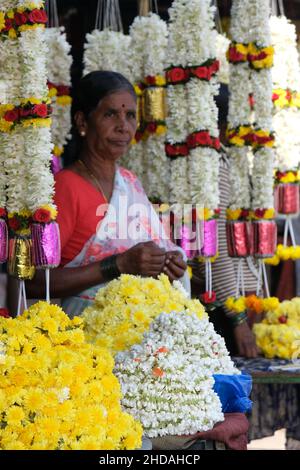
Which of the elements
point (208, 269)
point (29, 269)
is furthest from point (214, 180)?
point (29, 269)

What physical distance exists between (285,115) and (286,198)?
41 cm

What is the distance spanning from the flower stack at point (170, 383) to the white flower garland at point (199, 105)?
125cm

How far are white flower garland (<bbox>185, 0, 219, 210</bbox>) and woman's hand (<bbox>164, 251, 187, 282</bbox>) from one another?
1.34ft

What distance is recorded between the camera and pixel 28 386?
233 centimetres

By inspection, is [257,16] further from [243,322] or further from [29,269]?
[29,269]

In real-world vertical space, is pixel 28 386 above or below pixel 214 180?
below

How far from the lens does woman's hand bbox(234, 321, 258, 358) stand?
14.4ft

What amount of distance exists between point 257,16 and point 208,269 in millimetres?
1176

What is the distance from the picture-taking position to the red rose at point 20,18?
10.5 ft

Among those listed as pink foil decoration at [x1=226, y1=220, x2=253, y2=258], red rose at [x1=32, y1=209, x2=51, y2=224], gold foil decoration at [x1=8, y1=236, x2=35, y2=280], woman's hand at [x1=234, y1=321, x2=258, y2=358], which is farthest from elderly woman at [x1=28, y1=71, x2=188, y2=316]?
woman's hand at [x1=234, y1=321, x2=258, y2=358]

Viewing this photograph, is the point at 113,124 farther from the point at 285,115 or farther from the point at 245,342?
the point at 245,342

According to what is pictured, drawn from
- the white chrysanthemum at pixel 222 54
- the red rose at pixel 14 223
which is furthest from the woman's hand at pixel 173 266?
the white chrysanthemum at pixel 222 54

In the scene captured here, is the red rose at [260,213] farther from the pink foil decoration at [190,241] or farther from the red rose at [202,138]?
the red rose at [202,138]

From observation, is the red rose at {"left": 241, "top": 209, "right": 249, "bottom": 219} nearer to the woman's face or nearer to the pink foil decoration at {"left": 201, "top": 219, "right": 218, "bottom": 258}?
the pink foil decoration at {"left": 201, "top": 219, "right": 218, "bottom": 258}
